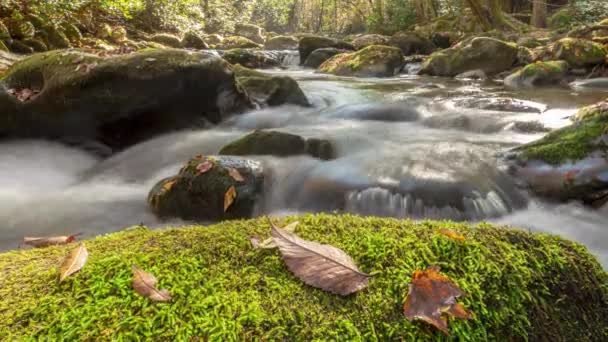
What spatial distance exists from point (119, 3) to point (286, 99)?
312 inches

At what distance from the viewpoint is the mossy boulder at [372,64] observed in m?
12.9

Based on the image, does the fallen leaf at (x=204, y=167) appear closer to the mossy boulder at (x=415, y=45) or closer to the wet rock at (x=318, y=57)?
the wet rock at (x=318, y=57)

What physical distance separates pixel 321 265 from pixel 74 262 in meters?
0.80

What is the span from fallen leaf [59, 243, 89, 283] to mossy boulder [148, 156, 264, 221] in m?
2.14

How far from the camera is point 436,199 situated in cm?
375

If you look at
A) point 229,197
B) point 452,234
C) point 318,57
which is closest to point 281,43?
point 318,57

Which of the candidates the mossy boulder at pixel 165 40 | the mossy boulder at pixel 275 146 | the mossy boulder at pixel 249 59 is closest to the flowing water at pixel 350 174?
the mossy boulder at pixel 275 146

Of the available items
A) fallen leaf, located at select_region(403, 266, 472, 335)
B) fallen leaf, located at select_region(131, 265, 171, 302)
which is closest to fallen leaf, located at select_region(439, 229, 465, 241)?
fallen leaf, located at select_region(403, 266, 472, 335)

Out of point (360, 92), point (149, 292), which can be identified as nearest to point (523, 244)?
point (149, 292)

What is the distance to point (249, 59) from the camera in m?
15.6

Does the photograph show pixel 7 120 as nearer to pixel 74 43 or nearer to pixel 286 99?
pixel 286 99

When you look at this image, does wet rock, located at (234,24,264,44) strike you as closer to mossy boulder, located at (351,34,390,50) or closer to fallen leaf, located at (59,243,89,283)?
mossy boulder, located at (351,34,390,50)

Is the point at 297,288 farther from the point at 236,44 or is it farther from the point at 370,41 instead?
the point at 236,44

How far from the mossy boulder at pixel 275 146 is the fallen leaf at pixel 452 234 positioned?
330 cm
